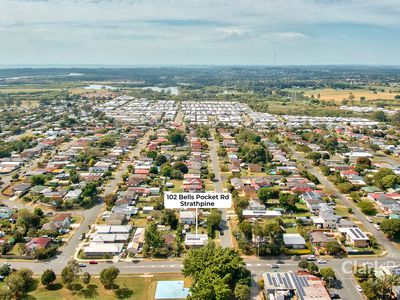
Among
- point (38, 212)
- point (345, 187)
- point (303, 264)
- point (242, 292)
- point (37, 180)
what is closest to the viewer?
point (242, 292)

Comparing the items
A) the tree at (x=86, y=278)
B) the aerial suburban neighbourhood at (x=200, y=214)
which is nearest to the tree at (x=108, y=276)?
the aerial suburban neighbourhood at (x=200, y=214)

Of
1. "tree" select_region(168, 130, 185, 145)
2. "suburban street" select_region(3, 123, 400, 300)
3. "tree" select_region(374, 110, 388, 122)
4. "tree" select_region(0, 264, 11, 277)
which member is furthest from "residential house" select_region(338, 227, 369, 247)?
"tree" select_region(374, 110, 388, 122)

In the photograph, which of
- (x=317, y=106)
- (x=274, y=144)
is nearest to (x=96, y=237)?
(x=274, y=144)

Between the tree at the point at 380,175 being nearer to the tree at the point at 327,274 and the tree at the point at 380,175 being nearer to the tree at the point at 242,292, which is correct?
the tree at the point at 327,274

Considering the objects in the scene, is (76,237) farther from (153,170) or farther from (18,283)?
(153,170)

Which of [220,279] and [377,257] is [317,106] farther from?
[220,279]

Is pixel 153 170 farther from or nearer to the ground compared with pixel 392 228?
nearer to the ground

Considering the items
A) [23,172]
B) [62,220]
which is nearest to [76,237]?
[62,220]

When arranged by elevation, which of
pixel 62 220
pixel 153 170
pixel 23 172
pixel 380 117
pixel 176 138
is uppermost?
pixel 380 117
